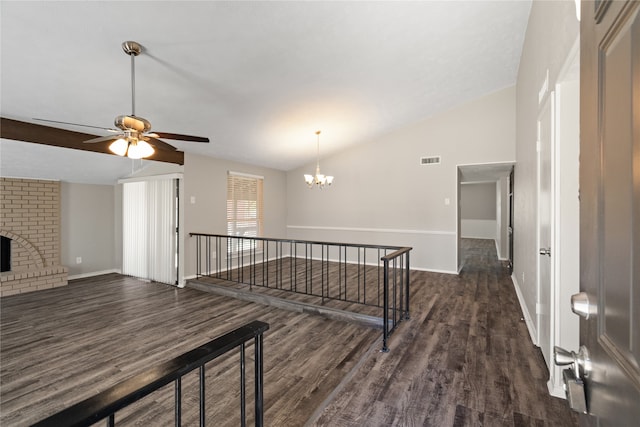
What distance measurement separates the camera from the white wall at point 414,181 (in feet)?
17.2

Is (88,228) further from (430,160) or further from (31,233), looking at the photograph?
(430,160)

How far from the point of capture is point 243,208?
21.0 feet

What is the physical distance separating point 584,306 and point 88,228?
7461 mm

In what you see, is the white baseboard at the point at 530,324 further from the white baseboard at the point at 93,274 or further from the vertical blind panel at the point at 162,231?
the white baseboard at the point at 93,274

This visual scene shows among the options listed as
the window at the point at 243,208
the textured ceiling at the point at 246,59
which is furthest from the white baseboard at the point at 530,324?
the window at the point at 243,208

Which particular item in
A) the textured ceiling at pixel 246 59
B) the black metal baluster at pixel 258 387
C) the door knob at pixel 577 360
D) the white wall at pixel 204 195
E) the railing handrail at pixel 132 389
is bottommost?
the black metal baluster at pixel 258 387

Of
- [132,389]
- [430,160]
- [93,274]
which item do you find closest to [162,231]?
[93,274]

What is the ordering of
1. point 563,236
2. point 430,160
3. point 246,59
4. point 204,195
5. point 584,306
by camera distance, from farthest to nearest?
point 430,160, point 204,195, point 246,59, point 563,236, point 584,306

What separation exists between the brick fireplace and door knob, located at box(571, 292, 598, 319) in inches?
271

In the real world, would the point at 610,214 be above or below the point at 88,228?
above

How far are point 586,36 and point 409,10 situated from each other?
2.53m

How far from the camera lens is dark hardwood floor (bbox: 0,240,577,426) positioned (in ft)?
6.17

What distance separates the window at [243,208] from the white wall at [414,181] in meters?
1.35

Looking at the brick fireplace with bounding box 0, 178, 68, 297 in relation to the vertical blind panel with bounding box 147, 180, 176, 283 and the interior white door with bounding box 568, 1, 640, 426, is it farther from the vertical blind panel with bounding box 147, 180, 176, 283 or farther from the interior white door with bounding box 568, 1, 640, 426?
the interior white door with bounding box 568, 1, 640, 426
